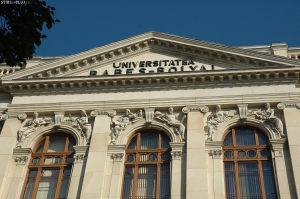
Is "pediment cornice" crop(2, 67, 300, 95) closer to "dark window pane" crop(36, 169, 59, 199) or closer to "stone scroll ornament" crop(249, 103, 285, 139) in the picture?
"stone scroll ornament" crop(249, 103, 285, 139)

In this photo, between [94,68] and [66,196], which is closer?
[66,196]

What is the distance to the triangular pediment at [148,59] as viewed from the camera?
25.0 metres

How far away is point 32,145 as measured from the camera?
2345cm

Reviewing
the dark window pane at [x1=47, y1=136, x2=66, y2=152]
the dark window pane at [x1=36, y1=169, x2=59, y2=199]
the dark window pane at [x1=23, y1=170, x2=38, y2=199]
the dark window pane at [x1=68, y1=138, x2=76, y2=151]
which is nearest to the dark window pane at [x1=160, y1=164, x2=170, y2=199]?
the dark window pane at [x1=68, y1=138, x2=76, y2=151]

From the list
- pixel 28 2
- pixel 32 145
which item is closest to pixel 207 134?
pixel 32 145

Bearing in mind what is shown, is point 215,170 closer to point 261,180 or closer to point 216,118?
point 261,180

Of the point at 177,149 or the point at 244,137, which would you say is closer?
the point at 177,149

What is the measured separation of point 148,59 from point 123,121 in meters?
4.30

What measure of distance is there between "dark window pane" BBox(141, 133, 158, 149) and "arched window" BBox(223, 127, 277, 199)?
10.7ft

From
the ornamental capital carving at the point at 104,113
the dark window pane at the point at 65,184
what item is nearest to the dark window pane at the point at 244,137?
the ornamental capital carving at the point at 104,113

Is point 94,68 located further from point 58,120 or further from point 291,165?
point 291,165

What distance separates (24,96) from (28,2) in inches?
415

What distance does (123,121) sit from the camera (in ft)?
77.1

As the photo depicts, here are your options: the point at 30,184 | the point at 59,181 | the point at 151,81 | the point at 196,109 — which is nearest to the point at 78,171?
the point at 59,181
